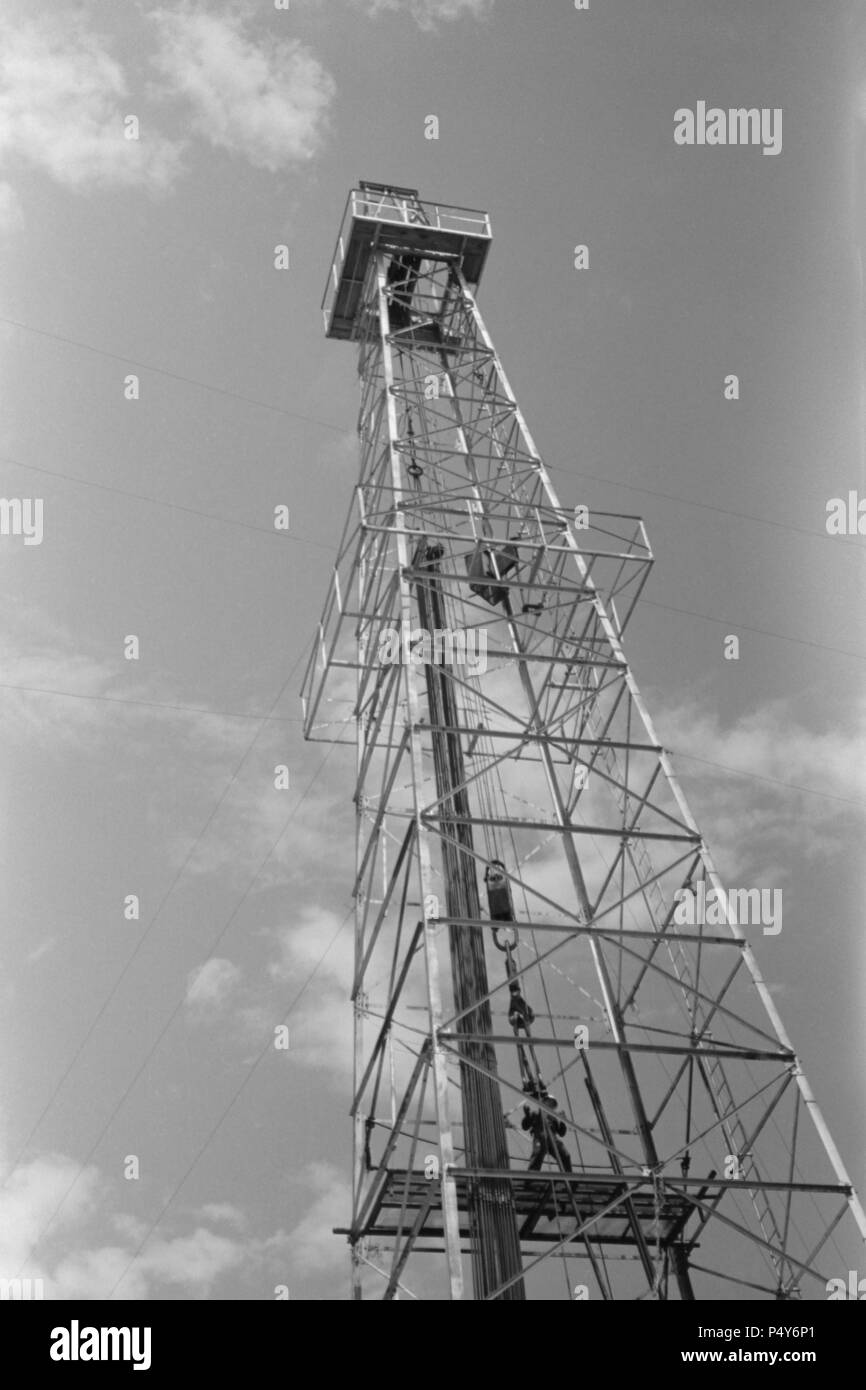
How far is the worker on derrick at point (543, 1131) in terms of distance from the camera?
2239 cm

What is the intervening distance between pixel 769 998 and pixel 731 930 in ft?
3.94

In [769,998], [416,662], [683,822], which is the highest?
[416,662]

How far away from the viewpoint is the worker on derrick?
73.5 feet

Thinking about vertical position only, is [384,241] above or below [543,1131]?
above

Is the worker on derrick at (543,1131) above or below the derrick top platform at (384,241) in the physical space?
below

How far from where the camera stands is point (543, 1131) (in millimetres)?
23172

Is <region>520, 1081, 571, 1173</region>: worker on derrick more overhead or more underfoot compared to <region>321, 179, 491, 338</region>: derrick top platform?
more underfoot
